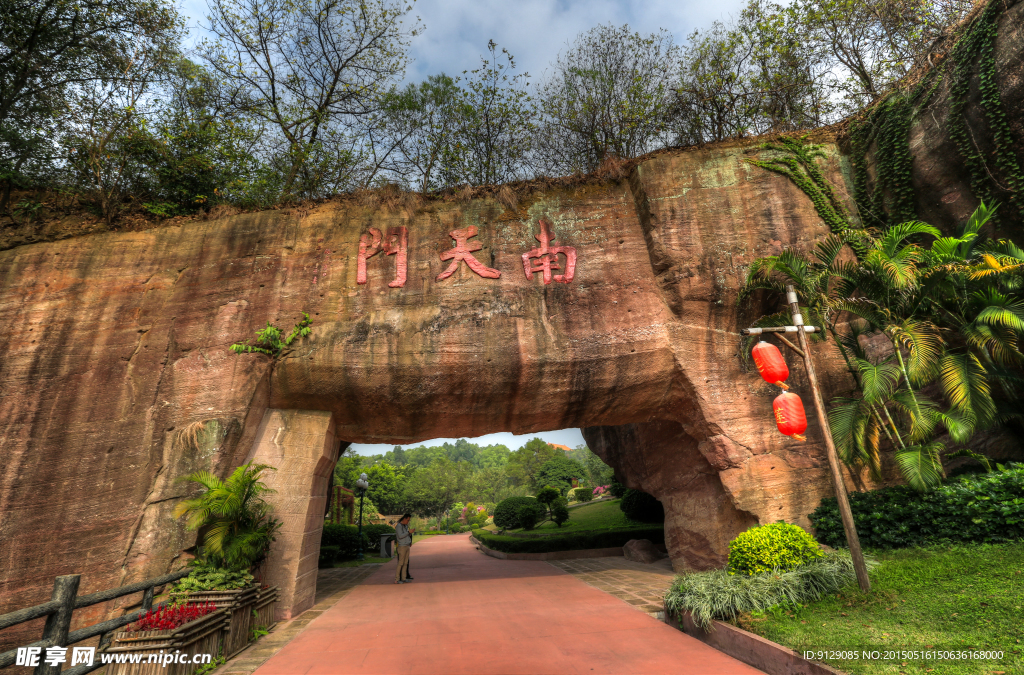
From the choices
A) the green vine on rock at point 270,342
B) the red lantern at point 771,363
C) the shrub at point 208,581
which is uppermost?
the green vine on rock at point 270,342

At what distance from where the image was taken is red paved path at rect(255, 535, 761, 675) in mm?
4961

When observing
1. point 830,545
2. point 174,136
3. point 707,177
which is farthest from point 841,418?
point 174,136

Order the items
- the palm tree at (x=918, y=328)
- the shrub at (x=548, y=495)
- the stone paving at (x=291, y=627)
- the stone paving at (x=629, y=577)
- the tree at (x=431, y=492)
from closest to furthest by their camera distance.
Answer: the stone paving at (x=291, y=627) → the palm tree at (x=918, y=328) → the stone paving at (x=629, y=577) → the shrub at (x=548, y=495) → the tree at (x=431, y=492)

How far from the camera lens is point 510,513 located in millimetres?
21359

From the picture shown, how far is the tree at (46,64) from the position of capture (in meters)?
9.45

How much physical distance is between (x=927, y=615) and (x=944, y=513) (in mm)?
2534

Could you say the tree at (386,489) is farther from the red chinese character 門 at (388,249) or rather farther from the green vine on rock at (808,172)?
the green vine on rock at (808,172)

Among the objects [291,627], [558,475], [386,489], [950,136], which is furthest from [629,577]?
[386,489]

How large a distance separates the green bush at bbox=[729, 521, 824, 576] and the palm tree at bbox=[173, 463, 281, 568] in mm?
6533

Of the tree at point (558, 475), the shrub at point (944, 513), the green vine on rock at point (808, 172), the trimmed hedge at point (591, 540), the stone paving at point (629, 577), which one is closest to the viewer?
the shrub at point (944, 513)

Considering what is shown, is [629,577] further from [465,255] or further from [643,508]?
[465,255]

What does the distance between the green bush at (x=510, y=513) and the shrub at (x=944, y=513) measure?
14843mm

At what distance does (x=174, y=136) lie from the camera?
33.1 ft

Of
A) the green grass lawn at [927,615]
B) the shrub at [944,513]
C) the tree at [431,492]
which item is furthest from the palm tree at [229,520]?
the tree at [431,492]
